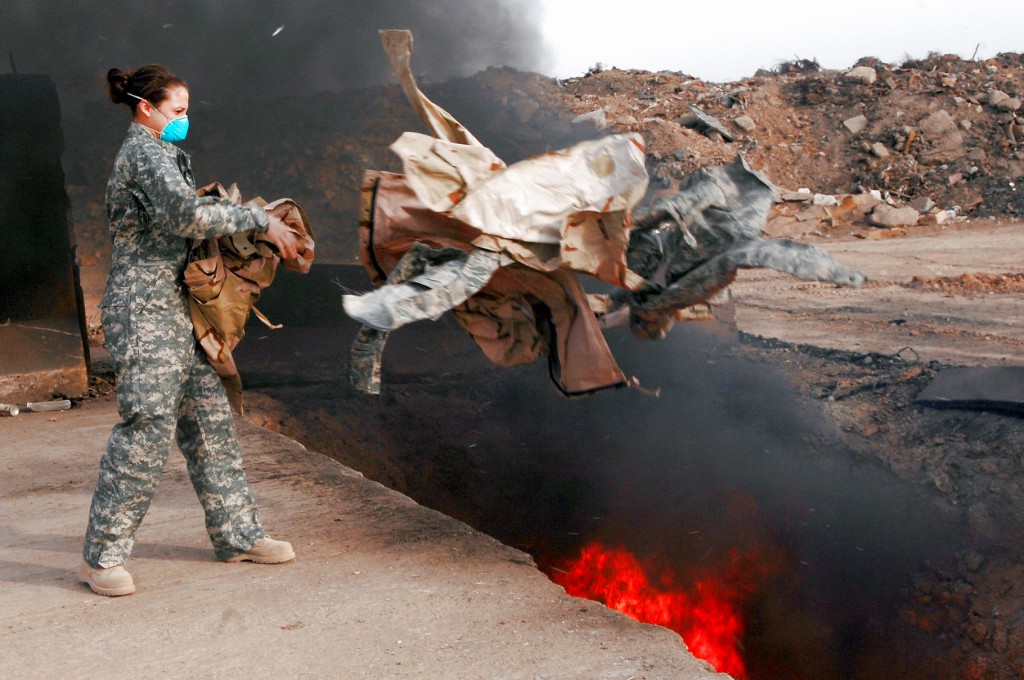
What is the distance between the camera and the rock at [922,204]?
47.6 ft

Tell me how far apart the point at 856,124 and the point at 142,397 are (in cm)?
1594

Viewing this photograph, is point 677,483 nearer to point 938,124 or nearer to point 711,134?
point 711,134

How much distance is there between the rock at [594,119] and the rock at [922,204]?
515 cm

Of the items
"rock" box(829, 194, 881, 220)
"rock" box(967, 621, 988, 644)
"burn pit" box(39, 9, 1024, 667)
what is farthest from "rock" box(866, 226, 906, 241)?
"rock" box(967, 621, 988, 644)

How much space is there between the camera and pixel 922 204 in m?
14.6

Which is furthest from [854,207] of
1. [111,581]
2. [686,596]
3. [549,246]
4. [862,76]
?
[111,581]

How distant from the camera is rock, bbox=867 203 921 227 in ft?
46.0

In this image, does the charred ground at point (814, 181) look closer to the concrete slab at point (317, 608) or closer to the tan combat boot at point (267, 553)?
the concrete slab at point (317, 608)

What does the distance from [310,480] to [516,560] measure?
1477 mm

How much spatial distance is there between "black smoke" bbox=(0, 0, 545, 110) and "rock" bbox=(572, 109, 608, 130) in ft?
9.50

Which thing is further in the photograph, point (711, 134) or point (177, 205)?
point (711, 134)

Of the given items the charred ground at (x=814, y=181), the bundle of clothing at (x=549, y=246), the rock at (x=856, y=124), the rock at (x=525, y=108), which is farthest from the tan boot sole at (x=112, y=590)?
the rock at (x=856, y=124)

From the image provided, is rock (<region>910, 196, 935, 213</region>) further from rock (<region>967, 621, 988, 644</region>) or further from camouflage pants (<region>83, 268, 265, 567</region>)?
camouflage pants (<region>83, 268, 265, 567</region>)

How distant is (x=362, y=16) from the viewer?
15258mm
